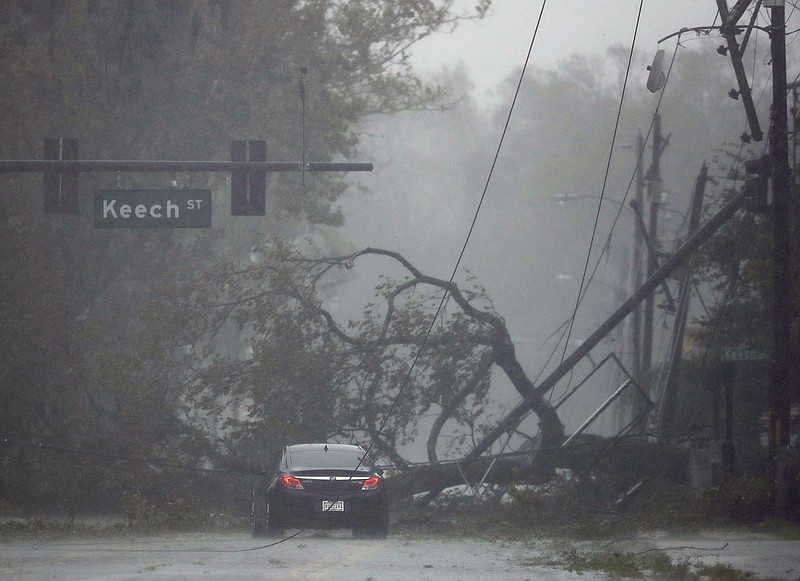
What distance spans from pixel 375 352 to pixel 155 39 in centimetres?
988

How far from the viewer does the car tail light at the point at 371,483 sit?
53.6ft

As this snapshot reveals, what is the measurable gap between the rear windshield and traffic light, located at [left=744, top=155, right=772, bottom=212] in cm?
783

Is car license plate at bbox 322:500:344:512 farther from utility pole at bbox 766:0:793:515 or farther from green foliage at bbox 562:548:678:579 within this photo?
utility pole at bbox 766:0:793:515

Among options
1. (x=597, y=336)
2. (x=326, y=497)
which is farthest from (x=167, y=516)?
(x=597, y=336)

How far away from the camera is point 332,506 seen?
16031mm

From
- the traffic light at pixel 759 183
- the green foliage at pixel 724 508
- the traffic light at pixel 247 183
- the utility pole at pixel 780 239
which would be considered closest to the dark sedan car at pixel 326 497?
the traffic light at pixel 247 183

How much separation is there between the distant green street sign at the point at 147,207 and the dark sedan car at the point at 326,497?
3950 mm

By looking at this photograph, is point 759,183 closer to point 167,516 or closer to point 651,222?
point 651,222

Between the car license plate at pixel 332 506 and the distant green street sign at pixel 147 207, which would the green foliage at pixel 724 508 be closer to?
the car license plate at pixel 332 506

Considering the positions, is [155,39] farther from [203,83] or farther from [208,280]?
[208,280]

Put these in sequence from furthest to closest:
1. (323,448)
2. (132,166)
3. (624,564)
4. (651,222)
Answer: (651,222) < (132,166) < (323,448) < (624,564)

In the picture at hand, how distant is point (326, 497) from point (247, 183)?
4849 millimetres

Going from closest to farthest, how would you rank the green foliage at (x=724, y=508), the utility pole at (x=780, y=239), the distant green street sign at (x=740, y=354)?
the utility pole at (x=780, y=239), the green foliage at (x=724, y=508), the distant green street sign at (x=740, y=354)

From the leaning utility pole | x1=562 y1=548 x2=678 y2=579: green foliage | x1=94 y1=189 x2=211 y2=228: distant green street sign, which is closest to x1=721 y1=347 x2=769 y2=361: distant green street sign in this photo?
x1=562 y1=548 x2=678 y2=579: green foliage
